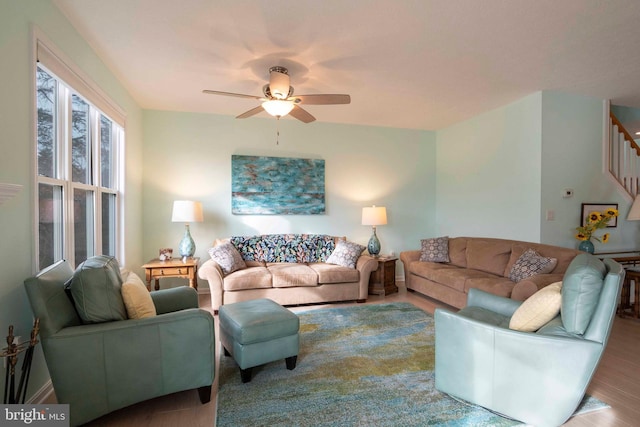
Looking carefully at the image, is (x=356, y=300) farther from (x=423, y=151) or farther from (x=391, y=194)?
(x=423, y=151)

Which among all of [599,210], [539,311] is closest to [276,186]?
[539,311]

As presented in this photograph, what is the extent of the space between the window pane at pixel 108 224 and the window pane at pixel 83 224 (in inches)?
13.0

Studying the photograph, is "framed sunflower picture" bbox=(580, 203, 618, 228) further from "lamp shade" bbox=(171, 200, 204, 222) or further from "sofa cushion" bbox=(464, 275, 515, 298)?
"lamp shade" bbox=(171, 200, 204, 222)

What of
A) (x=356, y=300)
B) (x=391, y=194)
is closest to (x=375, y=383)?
(x=356, y=300)

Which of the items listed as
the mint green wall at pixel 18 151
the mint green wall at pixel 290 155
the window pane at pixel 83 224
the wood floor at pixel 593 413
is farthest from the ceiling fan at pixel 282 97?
the wood floor at pixel 593 413

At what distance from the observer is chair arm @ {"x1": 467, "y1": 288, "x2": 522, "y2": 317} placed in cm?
229

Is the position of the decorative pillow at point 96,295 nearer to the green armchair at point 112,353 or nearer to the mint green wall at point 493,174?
the green armchair at point 112,353

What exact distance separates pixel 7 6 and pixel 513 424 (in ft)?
11.8

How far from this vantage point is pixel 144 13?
227 cm

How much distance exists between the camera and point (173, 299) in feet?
8.46

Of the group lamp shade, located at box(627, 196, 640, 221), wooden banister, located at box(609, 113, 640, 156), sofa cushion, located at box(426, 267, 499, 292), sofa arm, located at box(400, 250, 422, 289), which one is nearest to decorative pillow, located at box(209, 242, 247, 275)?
sofa arm, located at box(400, 250, 422, 289)

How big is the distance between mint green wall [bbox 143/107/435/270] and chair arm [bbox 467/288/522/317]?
284cm

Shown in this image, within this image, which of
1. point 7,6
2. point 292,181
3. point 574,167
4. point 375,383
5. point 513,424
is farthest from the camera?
point 292,181

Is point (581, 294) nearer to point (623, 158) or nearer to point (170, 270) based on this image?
point (170, 270)
